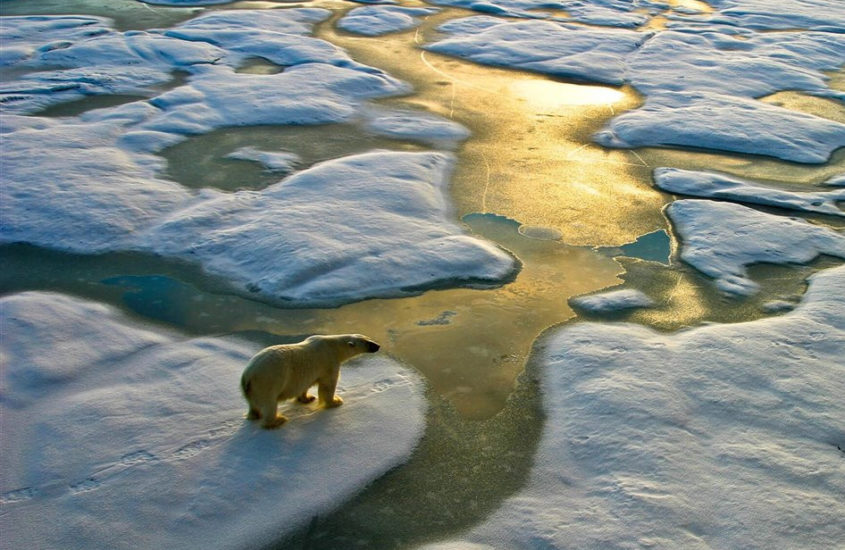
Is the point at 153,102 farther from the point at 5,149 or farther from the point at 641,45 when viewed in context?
the point at 641,45

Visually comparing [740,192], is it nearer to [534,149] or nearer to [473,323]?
[534,149]

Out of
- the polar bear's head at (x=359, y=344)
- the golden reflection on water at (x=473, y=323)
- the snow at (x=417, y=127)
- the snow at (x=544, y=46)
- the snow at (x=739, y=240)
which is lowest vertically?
the golden reflection on water at (x=473, y=323)

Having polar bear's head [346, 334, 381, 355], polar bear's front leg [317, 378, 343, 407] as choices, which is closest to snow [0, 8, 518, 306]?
polar bear's head [346, 334, 381, 355]

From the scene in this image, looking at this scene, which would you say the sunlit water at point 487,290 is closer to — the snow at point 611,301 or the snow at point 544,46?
the snow at point 611,301

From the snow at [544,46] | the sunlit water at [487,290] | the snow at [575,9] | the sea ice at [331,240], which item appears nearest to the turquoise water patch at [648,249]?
the sunlit water at [487,290]

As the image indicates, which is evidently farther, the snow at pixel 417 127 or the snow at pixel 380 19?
the snow at pixel 380 19

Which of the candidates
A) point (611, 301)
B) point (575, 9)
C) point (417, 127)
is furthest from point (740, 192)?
point (575, 9)

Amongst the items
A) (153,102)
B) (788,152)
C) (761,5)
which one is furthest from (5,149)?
(761,5)
